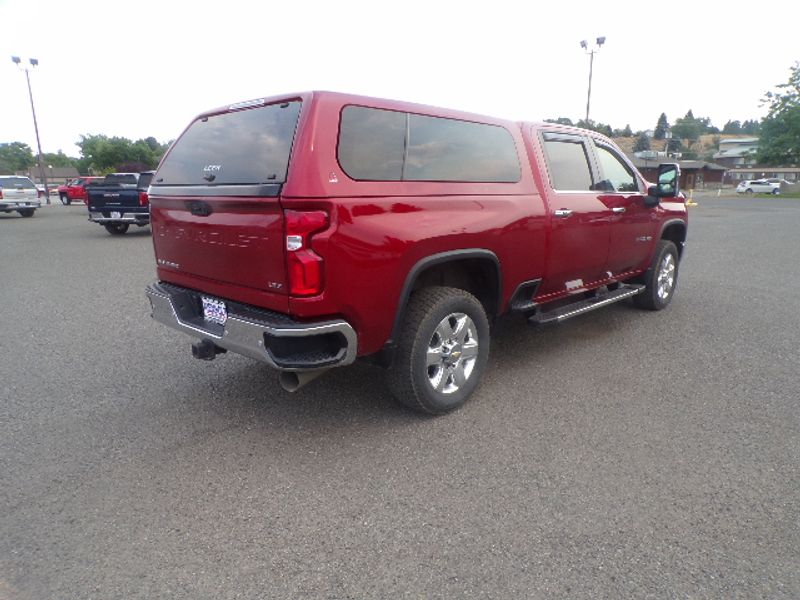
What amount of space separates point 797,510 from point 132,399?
4035 millimetres

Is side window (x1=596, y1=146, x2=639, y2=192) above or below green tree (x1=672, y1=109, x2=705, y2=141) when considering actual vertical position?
below

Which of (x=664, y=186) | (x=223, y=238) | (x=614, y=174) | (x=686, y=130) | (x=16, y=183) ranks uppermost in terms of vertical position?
(x=686, y=130)

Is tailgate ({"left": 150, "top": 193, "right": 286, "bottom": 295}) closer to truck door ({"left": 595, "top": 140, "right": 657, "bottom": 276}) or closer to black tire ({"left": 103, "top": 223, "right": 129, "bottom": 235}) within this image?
truck door ({"left": 595, "top": 140, "right": 657, "bottom": 276})

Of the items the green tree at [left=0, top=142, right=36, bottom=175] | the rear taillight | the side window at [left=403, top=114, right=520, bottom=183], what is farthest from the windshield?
the green tree at [left=0, top=142, right=36, bottom=175]

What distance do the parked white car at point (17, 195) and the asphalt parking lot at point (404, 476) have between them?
65.4 ft

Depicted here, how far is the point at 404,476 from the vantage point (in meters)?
2.95

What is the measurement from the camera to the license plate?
10.9 feet

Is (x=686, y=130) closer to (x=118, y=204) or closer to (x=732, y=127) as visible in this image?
(x=732, y=127)

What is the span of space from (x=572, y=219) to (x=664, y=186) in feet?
5.77

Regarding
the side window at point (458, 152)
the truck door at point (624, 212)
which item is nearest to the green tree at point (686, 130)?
the truck door at point (624, 212)

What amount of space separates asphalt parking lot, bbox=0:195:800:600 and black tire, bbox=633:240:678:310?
0.94 m

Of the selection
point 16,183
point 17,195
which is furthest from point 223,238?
point 16,183

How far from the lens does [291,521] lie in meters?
2.58

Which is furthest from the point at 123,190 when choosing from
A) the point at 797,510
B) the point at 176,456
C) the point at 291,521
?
the point at 797,510
